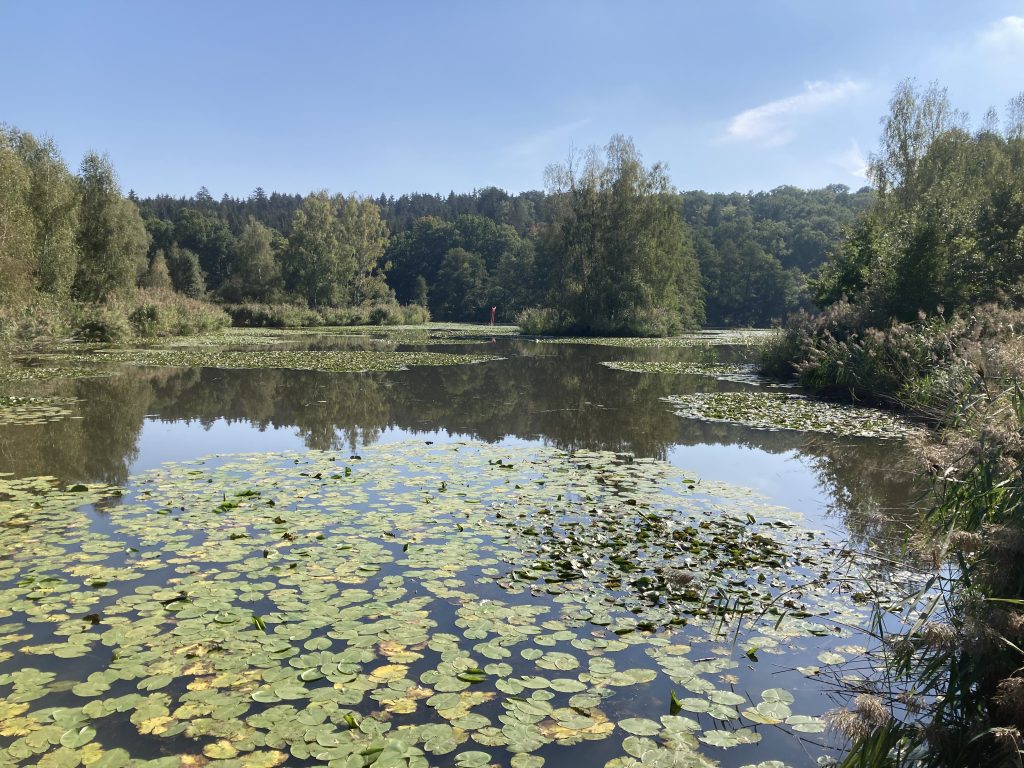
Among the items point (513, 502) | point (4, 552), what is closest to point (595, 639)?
point (513, 502)

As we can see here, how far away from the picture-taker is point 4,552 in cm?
536

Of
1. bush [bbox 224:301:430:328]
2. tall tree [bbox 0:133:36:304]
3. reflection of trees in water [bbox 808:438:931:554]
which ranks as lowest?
reflection of trees in water [bbox 808:438:931:554]

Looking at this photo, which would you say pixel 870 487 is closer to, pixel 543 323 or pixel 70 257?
pixel 70 257

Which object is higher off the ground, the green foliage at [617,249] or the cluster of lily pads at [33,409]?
the green foliage at [617,249]

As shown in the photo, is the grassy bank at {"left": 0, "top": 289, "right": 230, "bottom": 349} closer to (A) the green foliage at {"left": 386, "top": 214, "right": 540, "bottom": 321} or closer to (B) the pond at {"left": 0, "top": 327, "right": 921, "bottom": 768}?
(B) the pond at {"left": 0, "top": 327, "right": 921, "bottom": 768}

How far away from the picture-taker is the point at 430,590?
4836 millimetres

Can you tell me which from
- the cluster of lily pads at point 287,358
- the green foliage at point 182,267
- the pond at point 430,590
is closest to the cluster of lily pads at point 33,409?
the pond at point 430,590

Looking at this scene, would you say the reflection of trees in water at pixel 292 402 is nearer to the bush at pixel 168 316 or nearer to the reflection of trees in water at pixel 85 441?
the reflection of trees in water at pixel 85 441

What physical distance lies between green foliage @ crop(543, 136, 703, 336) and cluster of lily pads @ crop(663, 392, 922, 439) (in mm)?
26804

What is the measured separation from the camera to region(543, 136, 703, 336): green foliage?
4228 centimetres

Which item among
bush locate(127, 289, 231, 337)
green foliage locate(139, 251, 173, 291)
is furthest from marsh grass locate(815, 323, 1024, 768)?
green foliage locate(139, 251, 173, 291)

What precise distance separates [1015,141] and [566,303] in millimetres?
25556

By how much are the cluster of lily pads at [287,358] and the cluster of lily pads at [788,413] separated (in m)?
10.3

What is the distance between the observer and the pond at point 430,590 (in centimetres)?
318
